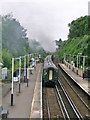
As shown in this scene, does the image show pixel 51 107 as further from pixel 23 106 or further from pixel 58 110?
pixel 23 106

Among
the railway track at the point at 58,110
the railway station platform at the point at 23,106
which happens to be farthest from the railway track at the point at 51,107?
the railway station platform at the point at 23,106

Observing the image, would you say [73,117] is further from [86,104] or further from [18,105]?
[18,105]

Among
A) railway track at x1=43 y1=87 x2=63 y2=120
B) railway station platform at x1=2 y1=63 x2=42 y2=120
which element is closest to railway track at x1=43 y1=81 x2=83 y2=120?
railway track at x1=43 y1=87 x2=63 y2=120

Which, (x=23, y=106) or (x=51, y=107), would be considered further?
(x=51, y=107)

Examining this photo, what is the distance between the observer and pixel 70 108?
44.3 ft

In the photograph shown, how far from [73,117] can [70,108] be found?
1902 mm

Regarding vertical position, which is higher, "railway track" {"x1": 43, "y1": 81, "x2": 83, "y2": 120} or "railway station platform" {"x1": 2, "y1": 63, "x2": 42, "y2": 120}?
"railway station platform" {"x1": 2, "y1": 63, "x2": 42, "y2": 120}

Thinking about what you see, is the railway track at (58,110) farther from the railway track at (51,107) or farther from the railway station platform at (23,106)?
the railway station platform at (23,106)

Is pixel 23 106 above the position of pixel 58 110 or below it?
above

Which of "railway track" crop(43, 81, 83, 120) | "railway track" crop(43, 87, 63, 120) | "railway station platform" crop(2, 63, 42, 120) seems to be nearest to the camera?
"railway station platform" crop(2, 63, 42, 120)

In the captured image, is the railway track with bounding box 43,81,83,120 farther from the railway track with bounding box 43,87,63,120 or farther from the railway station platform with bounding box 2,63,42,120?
the railway station platform with bounding box 2,63,42,120

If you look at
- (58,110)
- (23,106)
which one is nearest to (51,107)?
(58,110)

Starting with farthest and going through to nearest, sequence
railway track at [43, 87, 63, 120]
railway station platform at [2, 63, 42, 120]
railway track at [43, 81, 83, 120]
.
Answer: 1. railway track at [43, 87, 63, 120]
2. railway track at [43, 81, 83, 120]
3. railway station platform at [2, 63, 42, 120]

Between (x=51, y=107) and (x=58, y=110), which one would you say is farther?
(x=51, y=107)
